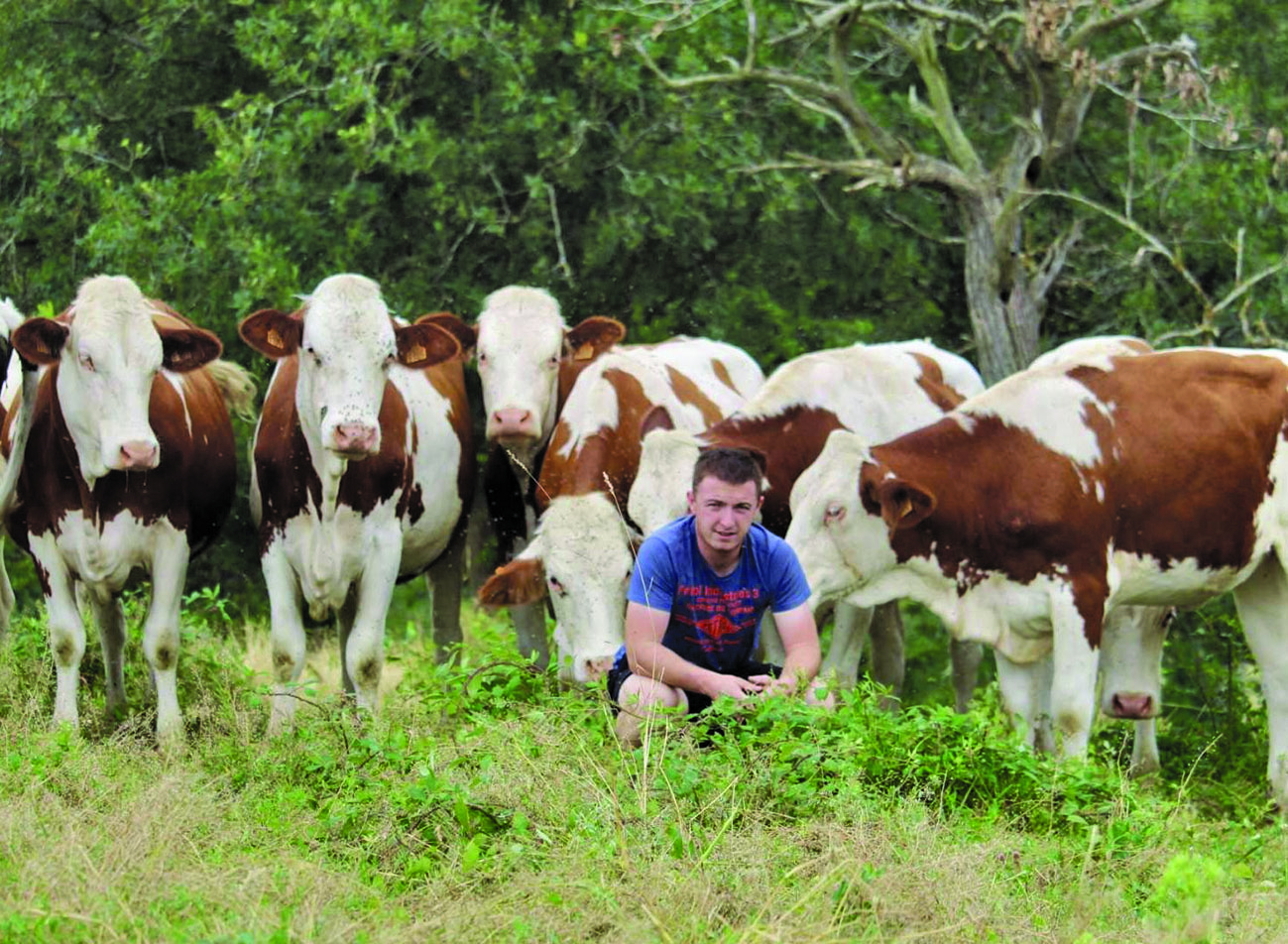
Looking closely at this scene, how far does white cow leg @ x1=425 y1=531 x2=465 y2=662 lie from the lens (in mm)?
11172

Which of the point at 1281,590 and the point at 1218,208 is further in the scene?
the point at 1218,208

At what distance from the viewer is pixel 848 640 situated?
404 inches

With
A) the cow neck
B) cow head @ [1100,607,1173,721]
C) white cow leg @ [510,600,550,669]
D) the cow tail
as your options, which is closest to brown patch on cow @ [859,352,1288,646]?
cow head @ [1100,607,1173,721]

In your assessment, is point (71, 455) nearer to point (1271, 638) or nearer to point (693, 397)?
point (693, 397)

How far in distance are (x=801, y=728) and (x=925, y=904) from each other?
1325 millimetres

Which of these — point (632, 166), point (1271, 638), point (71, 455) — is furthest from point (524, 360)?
point (1271, 638)

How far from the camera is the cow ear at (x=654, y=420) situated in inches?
386

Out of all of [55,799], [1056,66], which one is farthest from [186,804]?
[1056,66]

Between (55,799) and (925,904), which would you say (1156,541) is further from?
(55,799)

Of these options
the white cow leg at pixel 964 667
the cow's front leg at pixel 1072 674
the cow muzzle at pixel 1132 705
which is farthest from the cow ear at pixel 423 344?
the cow muzzle at pixel 1132 705

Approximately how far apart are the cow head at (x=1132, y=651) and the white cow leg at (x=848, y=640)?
126cm

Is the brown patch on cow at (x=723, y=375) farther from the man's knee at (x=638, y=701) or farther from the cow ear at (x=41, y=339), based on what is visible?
the man's knee at (x=638, y=701)

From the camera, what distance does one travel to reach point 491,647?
29.2ft

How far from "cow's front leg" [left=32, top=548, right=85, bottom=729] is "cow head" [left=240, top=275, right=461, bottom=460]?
1258 millimetres
